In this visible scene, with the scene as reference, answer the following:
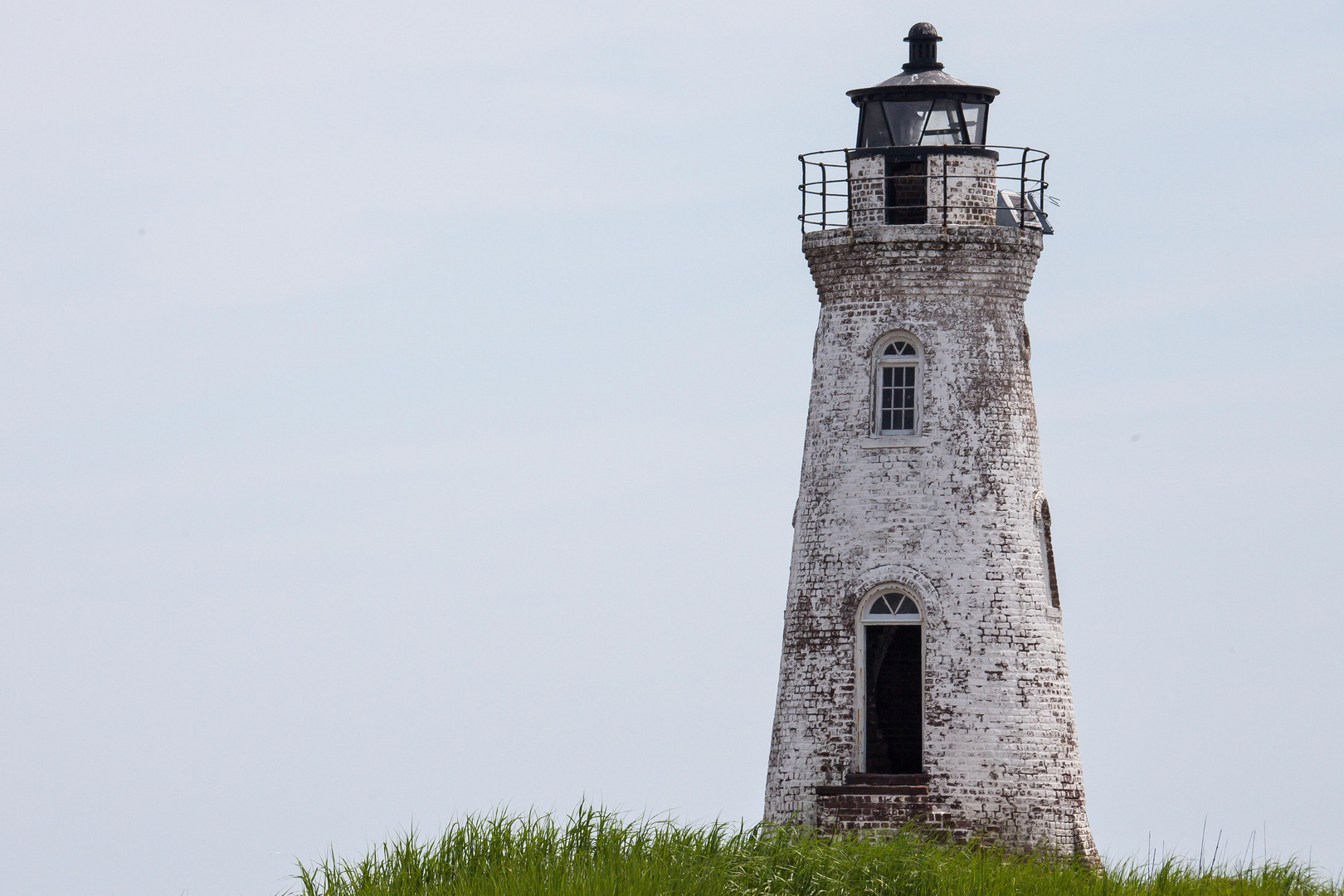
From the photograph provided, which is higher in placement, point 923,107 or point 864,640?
point 923,107

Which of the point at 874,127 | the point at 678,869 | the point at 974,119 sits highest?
the point at 974,119

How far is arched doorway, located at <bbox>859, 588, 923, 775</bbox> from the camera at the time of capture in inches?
1342

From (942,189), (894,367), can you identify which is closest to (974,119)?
(942,189)

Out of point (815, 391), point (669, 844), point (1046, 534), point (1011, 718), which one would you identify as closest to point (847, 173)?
point (815, 391)

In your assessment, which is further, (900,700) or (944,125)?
(944,125)

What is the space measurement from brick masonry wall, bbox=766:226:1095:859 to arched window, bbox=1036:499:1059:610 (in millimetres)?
151

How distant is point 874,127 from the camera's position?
34.9 m

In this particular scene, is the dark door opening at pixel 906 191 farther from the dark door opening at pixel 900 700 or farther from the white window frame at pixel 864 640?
the dark door opening at pixel 900 700

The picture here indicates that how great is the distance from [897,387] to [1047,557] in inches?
123

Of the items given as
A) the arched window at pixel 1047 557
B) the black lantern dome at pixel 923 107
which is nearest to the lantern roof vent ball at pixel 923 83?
the black lantern dome at pixel 923 107

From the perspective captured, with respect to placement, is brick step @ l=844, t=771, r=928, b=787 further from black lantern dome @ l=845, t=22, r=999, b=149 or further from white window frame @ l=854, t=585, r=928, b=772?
black lantern dome @ l=845, t=22, r=999, b=149

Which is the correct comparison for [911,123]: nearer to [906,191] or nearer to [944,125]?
[944,125]

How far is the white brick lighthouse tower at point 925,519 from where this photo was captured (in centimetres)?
3306

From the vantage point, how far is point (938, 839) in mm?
32531
